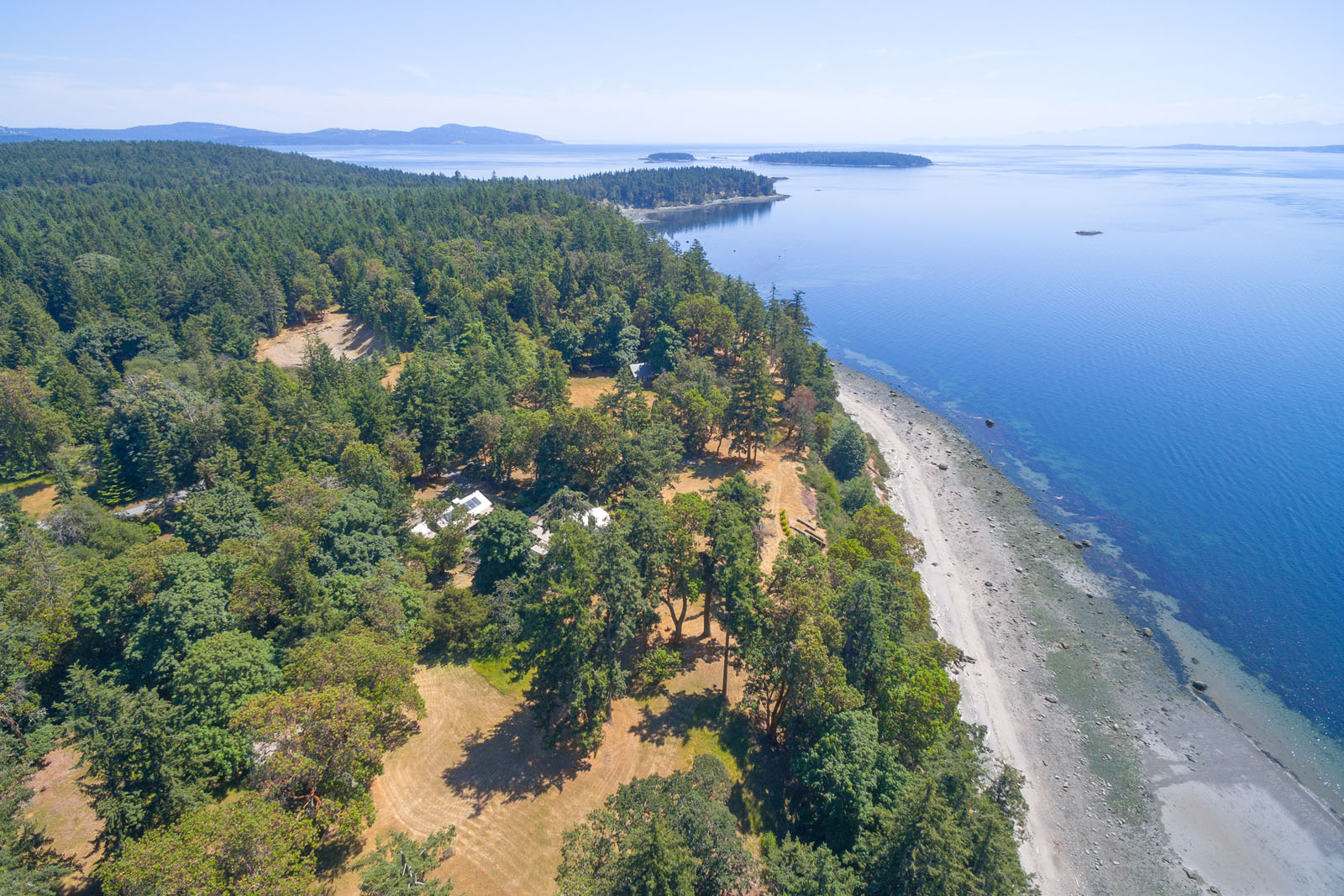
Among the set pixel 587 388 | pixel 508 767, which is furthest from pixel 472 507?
pixel 587 388

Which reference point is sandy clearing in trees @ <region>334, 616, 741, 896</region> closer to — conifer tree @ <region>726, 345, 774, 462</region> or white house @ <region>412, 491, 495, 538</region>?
white house @ <region>412, 491, 495, 538</region>

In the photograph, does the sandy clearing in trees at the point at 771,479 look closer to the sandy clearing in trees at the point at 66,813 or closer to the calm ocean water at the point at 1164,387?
the calm ocean water at the point at 1164,387

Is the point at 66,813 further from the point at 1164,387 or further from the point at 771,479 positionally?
the point at 1164,387

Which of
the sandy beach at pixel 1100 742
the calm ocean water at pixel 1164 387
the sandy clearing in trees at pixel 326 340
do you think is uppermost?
the sandy clearing in trees at pixel 326 340

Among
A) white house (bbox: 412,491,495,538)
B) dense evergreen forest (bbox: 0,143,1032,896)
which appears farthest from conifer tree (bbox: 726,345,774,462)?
white house (bbox: 412,491,495,538)

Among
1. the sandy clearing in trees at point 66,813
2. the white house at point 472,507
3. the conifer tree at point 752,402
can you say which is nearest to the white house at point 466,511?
the white house at point 472,507

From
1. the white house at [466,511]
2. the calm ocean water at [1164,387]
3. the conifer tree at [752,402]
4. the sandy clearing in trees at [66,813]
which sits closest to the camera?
the sandy clearing in trees at [66,813]
